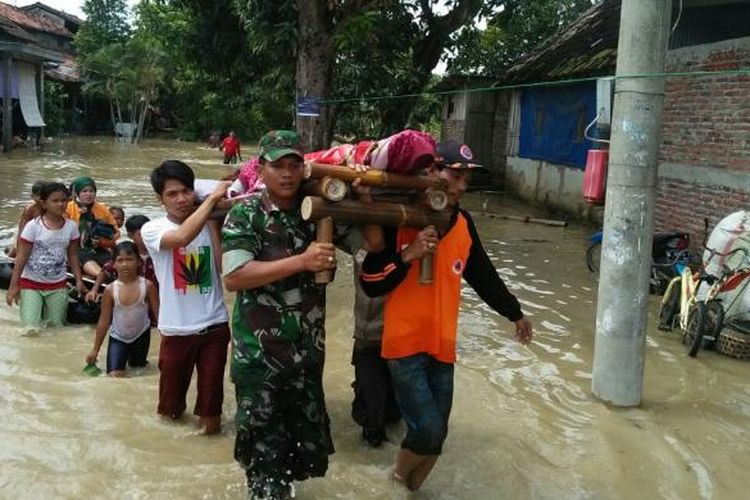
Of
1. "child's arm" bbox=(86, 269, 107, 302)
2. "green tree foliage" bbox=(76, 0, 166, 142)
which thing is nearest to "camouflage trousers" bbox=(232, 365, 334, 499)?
"child's arm" bbox=(86, 269, 107, 302)

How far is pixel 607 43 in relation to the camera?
14.0 m

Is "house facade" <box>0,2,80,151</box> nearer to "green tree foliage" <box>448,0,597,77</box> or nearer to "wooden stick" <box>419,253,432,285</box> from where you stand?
"green tree foliage" <box>448,0,597,77</box>

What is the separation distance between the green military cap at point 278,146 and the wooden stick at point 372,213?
21cm

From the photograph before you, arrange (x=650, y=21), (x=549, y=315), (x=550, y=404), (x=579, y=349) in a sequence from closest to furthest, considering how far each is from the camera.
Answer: (x=650, y=21) → (x=550, y=404) → (x=579, y=349) → (x=549, y=315)

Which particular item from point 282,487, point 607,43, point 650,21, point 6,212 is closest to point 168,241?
Answer: point 282,487

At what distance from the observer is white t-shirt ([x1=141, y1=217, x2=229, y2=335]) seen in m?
3.98

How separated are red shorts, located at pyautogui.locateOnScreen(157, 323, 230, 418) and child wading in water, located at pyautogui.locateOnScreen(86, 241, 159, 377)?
1.13 metres

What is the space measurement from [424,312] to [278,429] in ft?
2.73

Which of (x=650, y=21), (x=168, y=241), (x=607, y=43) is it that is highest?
(x=607, y=43)

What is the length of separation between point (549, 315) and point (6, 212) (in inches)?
383

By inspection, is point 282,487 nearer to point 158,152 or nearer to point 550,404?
point 550,404

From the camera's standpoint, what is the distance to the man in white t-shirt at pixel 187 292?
12.8 feet

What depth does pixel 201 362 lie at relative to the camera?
4.11 m

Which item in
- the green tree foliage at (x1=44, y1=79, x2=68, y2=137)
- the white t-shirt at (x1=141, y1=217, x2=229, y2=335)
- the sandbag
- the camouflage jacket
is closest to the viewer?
the camouflage jacket
